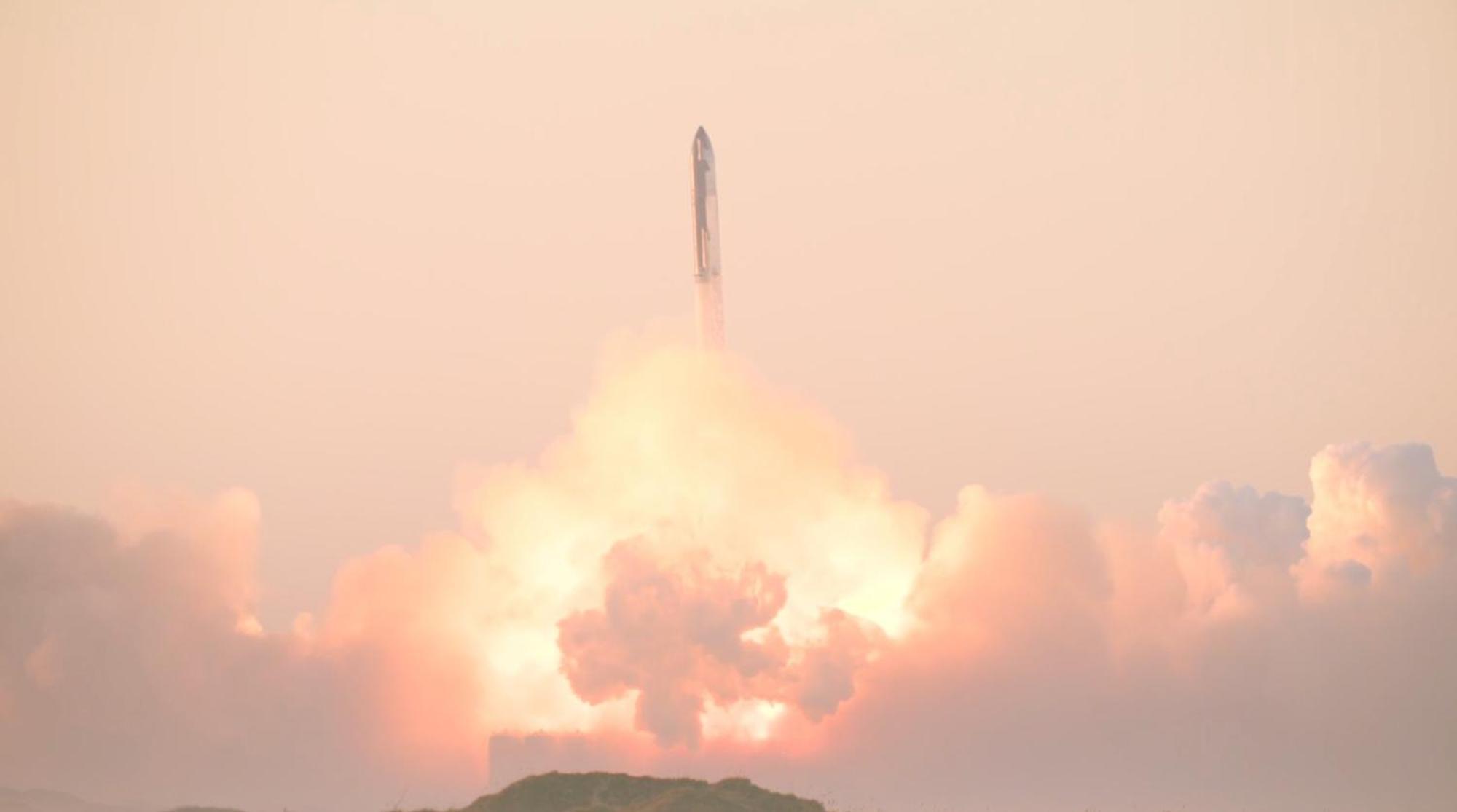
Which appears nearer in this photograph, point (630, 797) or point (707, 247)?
point (630, 797)

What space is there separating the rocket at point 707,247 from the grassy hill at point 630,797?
48.6 metres

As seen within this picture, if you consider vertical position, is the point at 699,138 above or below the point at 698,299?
Answer: above

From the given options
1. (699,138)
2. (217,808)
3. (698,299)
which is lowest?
(217,808)

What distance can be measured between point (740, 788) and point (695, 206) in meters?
57.1

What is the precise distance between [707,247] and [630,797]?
178ft

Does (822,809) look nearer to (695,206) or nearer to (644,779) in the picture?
(644,779)

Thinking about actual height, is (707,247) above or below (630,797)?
above

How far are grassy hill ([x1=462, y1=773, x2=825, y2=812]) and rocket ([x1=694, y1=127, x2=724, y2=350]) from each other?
48.6 m

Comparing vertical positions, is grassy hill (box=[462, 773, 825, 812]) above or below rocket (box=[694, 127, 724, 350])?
below

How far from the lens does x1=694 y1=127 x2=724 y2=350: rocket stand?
508 feet

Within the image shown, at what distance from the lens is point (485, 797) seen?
117 m

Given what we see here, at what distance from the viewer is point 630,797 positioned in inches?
4614

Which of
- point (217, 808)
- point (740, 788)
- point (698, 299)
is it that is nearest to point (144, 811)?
point (217, 808)

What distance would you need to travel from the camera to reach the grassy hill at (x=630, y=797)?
359ft
